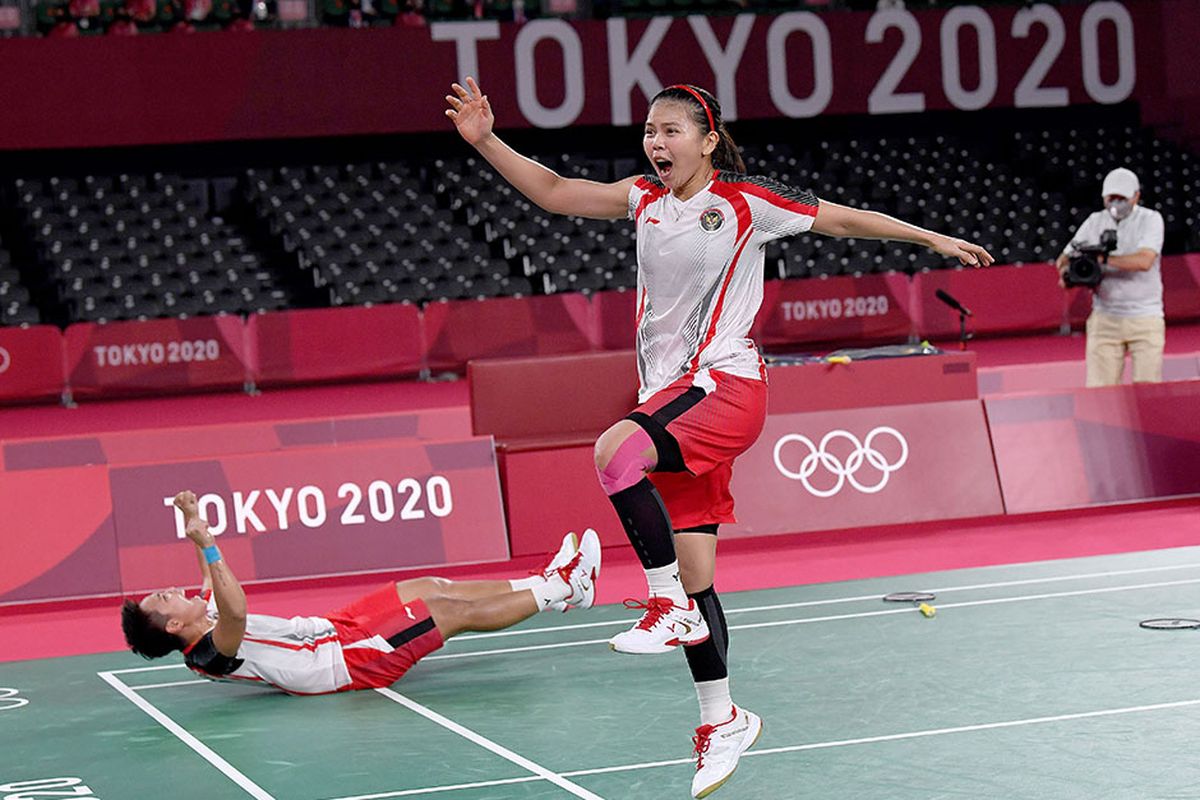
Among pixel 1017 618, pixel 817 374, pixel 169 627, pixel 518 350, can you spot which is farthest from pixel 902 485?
pixel 518 350

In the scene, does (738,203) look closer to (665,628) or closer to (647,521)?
(647,521)

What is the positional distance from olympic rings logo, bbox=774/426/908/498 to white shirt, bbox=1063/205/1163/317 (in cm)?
203

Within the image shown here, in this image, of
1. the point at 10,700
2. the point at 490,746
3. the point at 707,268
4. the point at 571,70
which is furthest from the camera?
the point at 571,70

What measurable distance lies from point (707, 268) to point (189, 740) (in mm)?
2947

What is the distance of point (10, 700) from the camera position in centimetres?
756

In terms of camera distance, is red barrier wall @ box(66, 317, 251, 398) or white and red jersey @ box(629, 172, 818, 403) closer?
white and red jersey @ box(629, 172, 818, 403)

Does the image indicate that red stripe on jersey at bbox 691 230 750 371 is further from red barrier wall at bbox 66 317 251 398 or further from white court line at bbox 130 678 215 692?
red barrier wall at bbox 66 317 251 398

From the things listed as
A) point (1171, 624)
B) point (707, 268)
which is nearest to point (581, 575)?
point (1171, 624)

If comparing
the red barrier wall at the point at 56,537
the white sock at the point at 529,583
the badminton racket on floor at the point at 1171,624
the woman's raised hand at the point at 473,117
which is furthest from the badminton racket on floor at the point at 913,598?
the red barrier wall at the point at 56,537

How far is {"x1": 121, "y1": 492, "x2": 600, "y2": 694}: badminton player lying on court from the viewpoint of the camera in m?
7.15

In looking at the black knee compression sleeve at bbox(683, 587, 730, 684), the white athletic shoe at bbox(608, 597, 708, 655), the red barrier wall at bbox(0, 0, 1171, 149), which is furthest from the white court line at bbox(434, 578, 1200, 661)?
the red barrier wall at bbox(0, 0, 1171, 149)

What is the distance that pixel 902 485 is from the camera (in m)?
11.2

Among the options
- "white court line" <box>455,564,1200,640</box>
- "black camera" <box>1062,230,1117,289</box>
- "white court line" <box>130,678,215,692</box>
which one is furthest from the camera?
"black camera" <box>1062,230,1117,289</box>

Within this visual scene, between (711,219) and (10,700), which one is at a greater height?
(711,219)
